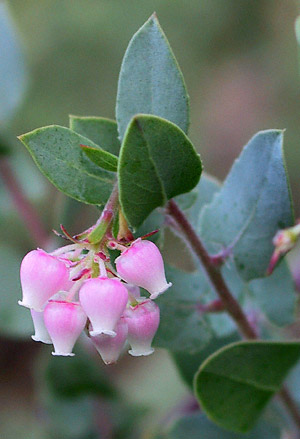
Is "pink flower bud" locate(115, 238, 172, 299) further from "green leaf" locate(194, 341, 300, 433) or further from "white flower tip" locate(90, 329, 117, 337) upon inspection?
"green leaf" locate(194, 341, 300, 433)

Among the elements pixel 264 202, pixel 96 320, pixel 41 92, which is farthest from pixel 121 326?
pixel 41 92

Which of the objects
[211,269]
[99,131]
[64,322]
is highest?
[99,131]

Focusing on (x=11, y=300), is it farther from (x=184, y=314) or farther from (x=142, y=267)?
(x=142, y=267)

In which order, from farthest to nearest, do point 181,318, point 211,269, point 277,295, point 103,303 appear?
point 277,295 < point 181,318 < point 211,269 < point 103,303

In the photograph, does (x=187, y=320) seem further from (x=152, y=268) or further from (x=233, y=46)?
(x=233, y=46)

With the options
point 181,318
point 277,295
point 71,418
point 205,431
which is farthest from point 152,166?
point 71,418

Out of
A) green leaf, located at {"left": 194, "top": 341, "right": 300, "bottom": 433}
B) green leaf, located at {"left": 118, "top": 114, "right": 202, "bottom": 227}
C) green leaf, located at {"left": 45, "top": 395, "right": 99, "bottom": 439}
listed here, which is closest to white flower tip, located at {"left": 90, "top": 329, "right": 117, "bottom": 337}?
green leaf, located at {"left": 118, "top": 114, "right": 202, "bottom": 227}
